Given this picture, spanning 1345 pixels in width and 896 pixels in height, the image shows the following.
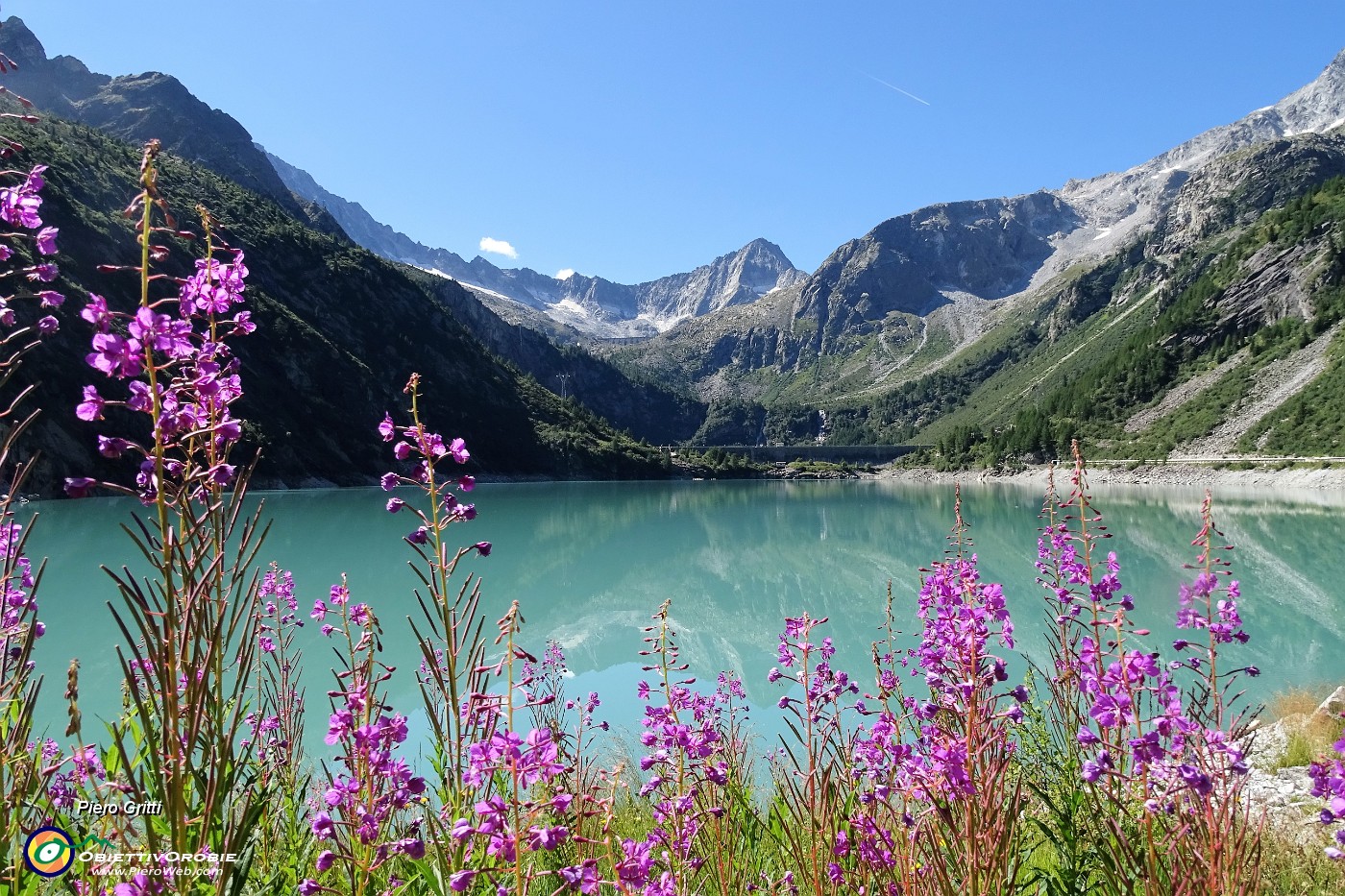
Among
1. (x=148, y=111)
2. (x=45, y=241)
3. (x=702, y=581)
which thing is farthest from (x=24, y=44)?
(x=45, y=241)

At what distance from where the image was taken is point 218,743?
171 cm

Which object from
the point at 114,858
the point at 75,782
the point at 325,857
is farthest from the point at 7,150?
the point at 75,782

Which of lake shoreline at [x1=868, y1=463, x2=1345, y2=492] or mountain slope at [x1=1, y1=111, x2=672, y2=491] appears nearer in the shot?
lake shoreline at [x1=868, y1=463, x2=1345, y2=492]

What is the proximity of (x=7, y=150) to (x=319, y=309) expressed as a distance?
120079mm

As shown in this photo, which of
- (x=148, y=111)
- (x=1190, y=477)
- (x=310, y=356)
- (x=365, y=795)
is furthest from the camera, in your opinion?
(x=148, y=111)

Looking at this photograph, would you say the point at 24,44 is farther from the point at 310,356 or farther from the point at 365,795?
the point at 365,795

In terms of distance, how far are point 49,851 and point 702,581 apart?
2691 centimetres

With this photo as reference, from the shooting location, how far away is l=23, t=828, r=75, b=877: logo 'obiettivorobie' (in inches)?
72.1

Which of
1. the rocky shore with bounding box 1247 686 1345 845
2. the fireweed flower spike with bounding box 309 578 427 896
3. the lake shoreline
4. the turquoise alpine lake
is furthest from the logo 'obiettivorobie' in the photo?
the lake shoreline

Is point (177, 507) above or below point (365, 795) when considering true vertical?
above

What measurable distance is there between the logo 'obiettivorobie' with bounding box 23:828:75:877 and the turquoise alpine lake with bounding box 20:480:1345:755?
86 cm

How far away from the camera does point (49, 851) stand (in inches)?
73.9

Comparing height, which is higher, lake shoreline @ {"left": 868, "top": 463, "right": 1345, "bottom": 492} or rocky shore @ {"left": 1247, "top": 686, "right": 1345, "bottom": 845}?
rocky shore @ {"left": 1247, "top": 686, "right": 1345, "bottom": 845}

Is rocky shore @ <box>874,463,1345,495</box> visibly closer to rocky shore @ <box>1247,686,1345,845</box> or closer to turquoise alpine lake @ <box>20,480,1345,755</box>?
turquoise alpine lake @ <box>20,480,1345,755</box>
